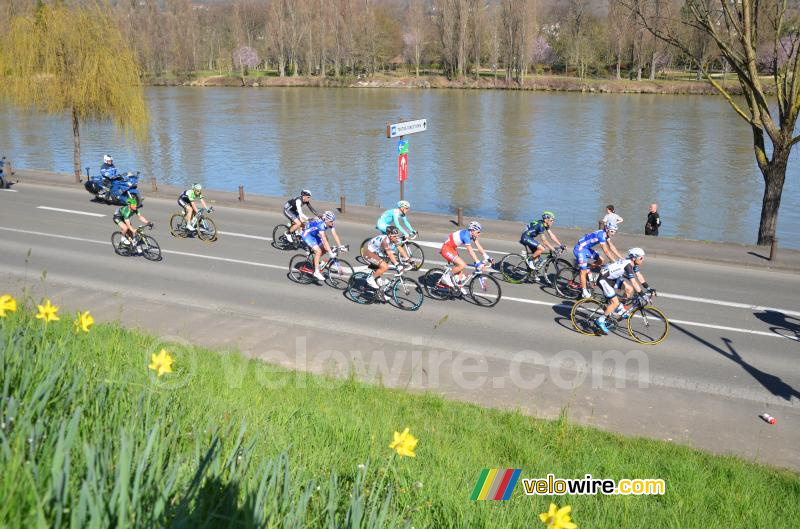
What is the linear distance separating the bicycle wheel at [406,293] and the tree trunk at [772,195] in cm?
1285

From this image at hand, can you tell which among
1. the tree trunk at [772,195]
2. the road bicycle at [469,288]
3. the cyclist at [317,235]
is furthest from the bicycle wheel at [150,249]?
the tree trunk at [772,195]

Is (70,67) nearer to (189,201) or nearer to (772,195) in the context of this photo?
(189,201)

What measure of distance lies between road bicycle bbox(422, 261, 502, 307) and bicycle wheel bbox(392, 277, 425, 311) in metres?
0.64

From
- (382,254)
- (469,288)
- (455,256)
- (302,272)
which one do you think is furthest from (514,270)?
(302,272)

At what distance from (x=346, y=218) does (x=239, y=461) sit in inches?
778

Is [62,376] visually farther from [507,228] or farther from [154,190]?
[154,190]

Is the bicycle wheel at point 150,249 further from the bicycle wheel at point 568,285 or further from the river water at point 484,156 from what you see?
the river water at point 484,156

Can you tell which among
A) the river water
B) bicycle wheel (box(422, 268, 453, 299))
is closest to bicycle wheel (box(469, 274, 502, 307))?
bicycle wheel (box(422, 268, 453, 299))

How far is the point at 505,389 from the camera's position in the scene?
36.8 ft

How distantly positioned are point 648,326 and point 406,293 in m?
4.90

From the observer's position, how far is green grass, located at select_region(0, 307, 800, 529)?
429 centimetres

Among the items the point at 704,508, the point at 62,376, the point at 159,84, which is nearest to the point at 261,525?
the point at 62,376

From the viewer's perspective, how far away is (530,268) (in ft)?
56.1

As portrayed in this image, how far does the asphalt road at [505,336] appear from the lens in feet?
35.0
